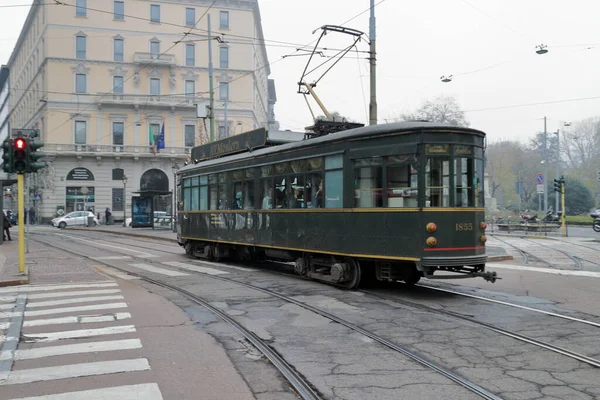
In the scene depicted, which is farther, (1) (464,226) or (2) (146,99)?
(2) (146,99)

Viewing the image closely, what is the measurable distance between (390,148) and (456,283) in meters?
4.27

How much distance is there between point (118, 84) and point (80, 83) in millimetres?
3607

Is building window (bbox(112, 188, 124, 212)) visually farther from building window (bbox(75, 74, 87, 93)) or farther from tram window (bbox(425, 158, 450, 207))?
tram window (bbox(425, 158, 450, 207))

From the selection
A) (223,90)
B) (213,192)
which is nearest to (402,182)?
(213,192)

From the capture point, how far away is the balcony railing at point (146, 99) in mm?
57406

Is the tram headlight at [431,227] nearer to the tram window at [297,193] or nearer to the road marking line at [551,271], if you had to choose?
the tram window at [297,193]

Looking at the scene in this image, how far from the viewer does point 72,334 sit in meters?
7.62

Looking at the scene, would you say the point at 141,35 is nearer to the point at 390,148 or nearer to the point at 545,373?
the point at 390,148

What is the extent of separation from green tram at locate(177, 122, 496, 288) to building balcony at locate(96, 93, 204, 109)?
152 ft

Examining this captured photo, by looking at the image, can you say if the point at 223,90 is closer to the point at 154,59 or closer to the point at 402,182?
the point at 154,59

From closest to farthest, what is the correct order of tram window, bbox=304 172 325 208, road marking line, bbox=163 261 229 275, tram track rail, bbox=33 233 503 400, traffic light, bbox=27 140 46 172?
tram track rail, bbox=33 233 503 400
tram window, bbox=304 172 325 208
traffic light, bbox=27 140 46 172
road marking line, bbox=163 261 229 275

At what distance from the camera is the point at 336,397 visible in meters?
5.02

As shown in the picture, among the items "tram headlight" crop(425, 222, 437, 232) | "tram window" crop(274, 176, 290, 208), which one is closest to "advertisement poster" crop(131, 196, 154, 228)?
"tram window" crop(274, 176, 290, 208)

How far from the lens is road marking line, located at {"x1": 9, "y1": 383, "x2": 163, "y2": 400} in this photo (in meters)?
5.03
